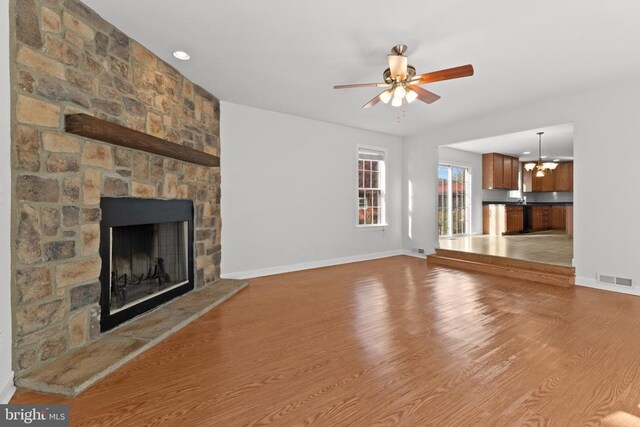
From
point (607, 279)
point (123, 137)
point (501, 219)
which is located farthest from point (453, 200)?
point (123, 137)

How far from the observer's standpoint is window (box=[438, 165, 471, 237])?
8469mm

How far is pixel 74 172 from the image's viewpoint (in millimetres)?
2357

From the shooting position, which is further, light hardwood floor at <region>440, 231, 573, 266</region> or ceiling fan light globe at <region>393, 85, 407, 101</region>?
light hardwood floor at <region>440, 231, 573, 266</region>

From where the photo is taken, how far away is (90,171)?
2490 millimetres

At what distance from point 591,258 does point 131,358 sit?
5.62 m

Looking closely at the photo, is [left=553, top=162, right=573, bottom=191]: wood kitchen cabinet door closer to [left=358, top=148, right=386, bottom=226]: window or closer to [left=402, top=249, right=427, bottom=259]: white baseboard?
[left=402, top=249, right=427, bottom=259]: white baseboard

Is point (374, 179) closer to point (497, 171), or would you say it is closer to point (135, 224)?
point (497, 171)

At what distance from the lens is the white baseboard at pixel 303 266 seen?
4.84 meters

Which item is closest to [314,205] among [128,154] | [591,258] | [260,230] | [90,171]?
[260,230]

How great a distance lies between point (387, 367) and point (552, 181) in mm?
11031

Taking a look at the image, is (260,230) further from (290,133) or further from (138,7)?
(138,7)

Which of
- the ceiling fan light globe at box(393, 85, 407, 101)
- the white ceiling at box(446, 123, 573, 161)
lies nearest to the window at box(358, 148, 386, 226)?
the white ceiling at box(446, 123, 573, 161)

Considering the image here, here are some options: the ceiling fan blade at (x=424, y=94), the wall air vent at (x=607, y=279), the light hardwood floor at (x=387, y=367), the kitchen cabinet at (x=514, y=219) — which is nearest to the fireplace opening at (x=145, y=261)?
the light hardwood floor at (x=387, y=367)

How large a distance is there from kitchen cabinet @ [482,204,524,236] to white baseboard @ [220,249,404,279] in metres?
3.88
